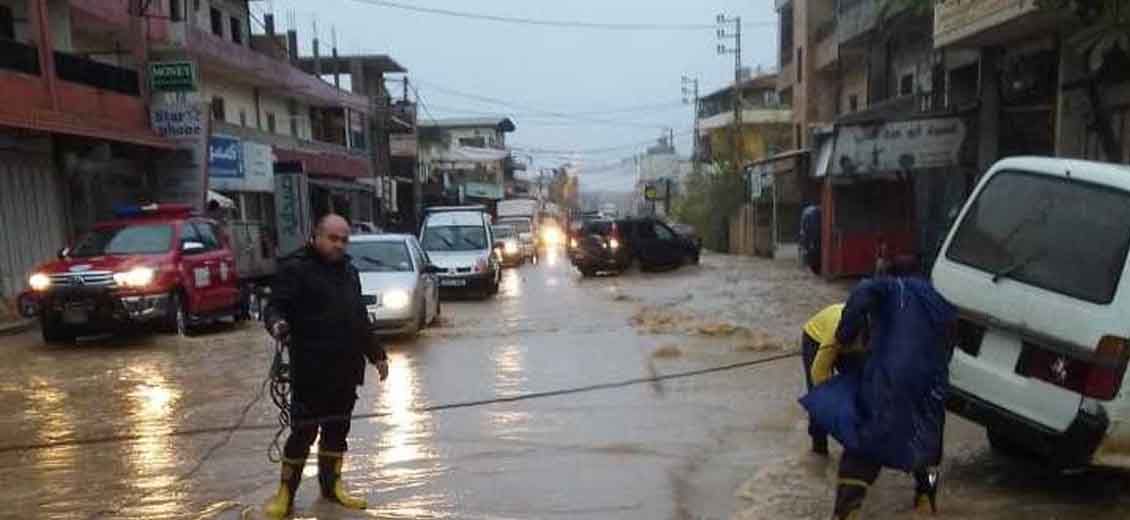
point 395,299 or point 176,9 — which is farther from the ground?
point 176,9

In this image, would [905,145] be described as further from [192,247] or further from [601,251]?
[601,251]

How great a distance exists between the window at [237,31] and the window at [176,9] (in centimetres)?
556

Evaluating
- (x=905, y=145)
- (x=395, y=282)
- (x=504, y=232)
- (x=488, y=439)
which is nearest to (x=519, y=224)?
(x=504, y=232)

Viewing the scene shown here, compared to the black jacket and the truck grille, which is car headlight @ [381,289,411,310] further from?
the black jacket

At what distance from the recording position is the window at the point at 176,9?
2897cm

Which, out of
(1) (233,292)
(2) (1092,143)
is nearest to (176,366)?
(1) (233,292)

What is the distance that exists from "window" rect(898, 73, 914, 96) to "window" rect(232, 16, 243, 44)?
23384 mm

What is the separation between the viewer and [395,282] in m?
13.8

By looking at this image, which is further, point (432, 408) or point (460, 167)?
point (460, 167)

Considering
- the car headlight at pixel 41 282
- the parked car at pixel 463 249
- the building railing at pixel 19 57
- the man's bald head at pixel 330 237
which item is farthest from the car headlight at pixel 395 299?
the building railing at pixel 19 57

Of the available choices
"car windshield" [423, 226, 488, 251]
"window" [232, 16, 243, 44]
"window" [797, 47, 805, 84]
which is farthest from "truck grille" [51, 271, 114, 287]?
"window" [797, 47, 805, 84]

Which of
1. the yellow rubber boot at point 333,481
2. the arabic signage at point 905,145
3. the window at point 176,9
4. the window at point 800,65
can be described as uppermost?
the window at point 176,9

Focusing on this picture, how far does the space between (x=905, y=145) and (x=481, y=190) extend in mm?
54671

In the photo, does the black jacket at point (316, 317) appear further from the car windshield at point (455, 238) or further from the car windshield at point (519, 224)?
the car windshield at point (519, 224)
